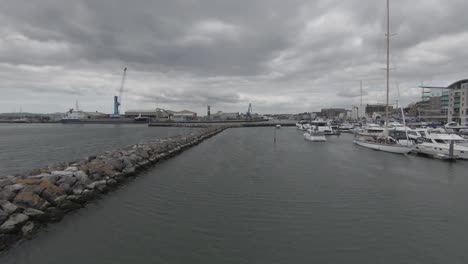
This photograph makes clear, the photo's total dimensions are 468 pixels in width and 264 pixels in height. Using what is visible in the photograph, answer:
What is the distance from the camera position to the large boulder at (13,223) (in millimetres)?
7266

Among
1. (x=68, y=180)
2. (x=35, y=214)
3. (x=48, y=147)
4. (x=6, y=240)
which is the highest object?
(x=68, y=180)

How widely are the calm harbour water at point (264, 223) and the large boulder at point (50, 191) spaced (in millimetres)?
1081

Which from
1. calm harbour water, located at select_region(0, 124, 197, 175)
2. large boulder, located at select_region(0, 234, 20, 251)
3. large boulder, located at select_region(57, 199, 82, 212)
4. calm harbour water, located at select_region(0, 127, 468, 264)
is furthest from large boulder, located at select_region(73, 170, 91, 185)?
calm harbour water, located at select_region(0, 124, 197, 175)

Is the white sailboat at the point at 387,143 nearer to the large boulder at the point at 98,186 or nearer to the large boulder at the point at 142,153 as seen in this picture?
the large boulder at the point at 142,153

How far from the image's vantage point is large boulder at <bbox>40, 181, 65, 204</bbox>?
9.51 meters

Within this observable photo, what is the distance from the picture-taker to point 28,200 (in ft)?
28.6

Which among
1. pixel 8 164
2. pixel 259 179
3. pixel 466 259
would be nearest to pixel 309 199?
pixel 259 179

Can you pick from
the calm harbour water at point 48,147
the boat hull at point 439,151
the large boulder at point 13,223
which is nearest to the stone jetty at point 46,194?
the large boulder at point 13,223

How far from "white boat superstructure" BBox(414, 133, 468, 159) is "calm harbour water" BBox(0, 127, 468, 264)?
875cm

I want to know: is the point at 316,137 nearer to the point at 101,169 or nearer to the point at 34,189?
the point at 101,169

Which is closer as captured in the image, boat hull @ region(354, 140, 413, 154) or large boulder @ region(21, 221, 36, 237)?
large boulder @ region(21, 221, 36, 237)

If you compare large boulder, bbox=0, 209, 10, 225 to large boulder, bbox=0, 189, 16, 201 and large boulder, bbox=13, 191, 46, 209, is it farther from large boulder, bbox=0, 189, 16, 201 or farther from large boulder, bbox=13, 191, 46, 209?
large boulder, bbox=0, 189, 16, 201

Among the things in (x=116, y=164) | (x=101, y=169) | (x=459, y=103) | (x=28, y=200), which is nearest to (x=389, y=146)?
(x=116, y=164)

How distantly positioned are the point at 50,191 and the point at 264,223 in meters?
7.89
